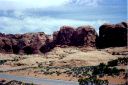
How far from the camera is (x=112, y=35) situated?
165m

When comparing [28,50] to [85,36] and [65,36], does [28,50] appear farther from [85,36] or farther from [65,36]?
[85,36]

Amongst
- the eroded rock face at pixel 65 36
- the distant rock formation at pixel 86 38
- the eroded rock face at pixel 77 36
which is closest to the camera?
the distant rock formation at pixel 86 38

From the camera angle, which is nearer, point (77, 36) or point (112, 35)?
point (112, 35)

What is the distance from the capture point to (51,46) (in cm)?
18525

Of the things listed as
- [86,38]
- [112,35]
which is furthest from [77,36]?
[112,35]

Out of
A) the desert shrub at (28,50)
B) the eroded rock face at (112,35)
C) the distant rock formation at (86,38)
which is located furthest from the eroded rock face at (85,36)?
the desert shrub at (28,50)

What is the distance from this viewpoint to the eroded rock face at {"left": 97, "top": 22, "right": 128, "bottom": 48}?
158 meters

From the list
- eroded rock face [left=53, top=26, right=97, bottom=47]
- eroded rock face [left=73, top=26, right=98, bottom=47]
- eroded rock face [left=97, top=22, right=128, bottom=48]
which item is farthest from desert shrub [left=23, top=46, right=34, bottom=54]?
eroded rock face [left=97, top=22, right=128, bottom=48]

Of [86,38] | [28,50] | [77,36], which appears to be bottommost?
[28,50]

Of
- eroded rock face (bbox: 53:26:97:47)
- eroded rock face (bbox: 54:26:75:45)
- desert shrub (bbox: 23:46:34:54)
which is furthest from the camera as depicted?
desert shrub (bbox: 23:46:34:54)

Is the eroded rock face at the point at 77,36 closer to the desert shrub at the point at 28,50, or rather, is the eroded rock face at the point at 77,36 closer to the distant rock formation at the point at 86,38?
the distant rock formation at the point at 86,38

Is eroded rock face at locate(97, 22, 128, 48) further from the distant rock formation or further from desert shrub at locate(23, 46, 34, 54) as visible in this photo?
desert shrub at locate(23, 46, 34, 54)

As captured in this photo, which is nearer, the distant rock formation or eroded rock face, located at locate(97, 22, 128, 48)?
eroded rock face, located at locate(97, 22, 128, 48)

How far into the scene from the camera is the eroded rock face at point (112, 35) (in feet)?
520
